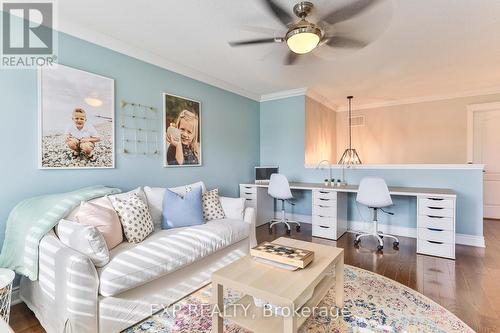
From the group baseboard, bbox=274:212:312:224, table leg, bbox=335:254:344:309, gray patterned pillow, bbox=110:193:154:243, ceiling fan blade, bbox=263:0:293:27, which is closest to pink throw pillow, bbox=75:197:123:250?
gray patterned pillow, bbox=110:193:154:243

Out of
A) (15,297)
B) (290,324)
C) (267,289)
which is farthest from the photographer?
(15,297)

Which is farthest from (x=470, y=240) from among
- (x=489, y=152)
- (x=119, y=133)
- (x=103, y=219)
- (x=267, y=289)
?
(x=119, y=133)

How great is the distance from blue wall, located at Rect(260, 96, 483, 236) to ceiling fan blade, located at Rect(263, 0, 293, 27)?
→ 261cm

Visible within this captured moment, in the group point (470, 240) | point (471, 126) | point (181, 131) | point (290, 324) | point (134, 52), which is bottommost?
point (470, 240)

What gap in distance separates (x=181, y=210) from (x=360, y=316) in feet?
5.79

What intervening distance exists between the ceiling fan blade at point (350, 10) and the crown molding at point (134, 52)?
6.58ft

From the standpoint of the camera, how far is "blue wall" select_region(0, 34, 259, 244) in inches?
77.2

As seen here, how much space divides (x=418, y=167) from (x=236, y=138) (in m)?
2.82

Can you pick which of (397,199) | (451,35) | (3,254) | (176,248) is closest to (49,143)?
(3,254)

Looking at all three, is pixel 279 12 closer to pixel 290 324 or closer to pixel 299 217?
pixel 290 324

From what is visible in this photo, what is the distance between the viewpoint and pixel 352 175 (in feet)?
13.4

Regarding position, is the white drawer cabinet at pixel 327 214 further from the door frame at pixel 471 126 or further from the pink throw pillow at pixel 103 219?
the door frame at pixel 471 126

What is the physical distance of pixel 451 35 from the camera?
2.47m

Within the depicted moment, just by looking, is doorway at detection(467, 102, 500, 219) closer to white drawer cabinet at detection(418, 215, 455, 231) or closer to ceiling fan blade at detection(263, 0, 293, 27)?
white drawer cabinet at detection(418, 215, 455, 231)
